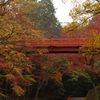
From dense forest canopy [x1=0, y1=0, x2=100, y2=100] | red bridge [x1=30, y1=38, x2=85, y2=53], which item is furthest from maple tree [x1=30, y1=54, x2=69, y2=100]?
red bridge [x1=30, y1=38, x2=85, y2=53]

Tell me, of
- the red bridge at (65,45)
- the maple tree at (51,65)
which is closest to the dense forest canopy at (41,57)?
the maple tree at (51,65)

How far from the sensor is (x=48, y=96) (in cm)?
2772

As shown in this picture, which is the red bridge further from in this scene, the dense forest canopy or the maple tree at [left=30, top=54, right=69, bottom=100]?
the maple tree at [left=30, top=54, right=69, bottom=100]

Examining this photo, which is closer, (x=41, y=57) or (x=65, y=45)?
(x=65, y=45)

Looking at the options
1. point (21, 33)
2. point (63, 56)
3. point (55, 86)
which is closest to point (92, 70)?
point (63, 56)

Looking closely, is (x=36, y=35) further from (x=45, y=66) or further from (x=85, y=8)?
(x=45, y=66)

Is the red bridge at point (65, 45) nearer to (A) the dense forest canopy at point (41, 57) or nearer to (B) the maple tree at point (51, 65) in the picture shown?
(A) the dense forest canopy at point (41, 57)

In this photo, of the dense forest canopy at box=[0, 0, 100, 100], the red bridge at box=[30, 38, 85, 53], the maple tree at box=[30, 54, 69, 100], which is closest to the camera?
the dense forest canopy at box=[0, 0, 100, 100]

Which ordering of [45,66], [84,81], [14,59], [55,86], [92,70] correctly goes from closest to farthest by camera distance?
[14,59]
[92,70]
[45,66]
[55,86]
[84,81]

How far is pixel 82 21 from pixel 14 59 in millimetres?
3977

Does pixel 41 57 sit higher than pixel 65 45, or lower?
lower

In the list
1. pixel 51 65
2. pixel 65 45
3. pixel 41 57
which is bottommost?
pixel 51 65

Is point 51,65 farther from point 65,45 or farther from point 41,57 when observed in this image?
point 65,45

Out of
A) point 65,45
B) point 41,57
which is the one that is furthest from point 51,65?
point 65,45
